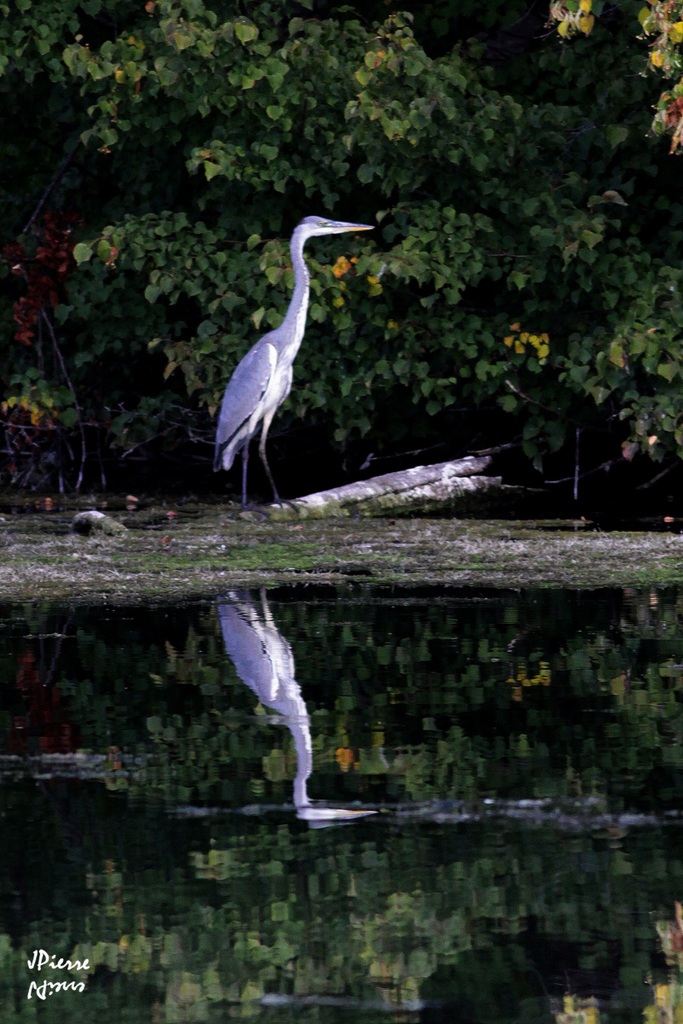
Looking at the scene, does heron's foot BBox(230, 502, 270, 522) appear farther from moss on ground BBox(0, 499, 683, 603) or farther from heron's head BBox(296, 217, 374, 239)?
heron's head BBox(296, 217, 374, 239)

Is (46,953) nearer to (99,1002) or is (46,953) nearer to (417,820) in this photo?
(99,1002)

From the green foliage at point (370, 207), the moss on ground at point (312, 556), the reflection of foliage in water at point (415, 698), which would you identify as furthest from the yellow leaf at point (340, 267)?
the reflection of foliage in water at point (415, 698)

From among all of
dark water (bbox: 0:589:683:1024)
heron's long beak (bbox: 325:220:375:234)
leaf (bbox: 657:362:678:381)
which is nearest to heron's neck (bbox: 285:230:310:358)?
heron's long beak (bbox: 325:220:375:234)

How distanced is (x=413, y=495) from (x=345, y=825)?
8.42m

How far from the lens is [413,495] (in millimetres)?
12281

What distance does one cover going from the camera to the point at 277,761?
4527 mm

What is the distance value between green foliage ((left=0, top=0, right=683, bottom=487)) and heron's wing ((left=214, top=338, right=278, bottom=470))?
38.9 inches

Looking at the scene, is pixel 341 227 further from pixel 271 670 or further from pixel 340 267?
pixel 271 670

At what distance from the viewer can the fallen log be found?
38.1ft

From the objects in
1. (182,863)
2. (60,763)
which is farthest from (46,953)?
(60,763)

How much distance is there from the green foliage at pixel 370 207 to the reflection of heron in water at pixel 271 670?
5.59m

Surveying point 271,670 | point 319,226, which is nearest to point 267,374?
point 319,226

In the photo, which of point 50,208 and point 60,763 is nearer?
point 60,763

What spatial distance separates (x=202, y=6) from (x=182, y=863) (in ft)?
31.2
